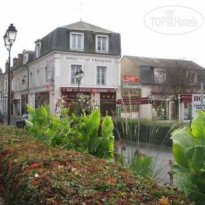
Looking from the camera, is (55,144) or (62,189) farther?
(55,144)

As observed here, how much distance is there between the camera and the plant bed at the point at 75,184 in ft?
7.25

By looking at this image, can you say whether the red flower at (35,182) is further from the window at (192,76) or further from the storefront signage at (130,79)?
the window at (192,76)

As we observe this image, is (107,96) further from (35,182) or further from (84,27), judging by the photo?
(35,182)

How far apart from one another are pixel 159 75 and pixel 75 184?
3624 cm

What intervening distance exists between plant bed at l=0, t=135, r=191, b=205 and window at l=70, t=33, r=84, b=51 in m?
28.1

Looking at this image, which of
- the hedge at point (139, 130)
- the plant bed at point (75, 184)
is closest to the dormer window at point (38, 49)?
the hedge at point (139, 130)

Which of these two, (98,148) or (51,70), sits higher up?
(51,70)

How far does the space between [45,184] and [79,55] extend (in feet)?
97.2

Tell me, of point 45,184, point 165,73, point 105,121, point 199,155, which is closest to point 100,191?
point 45,184

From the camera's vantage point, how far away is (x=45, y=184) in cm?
265

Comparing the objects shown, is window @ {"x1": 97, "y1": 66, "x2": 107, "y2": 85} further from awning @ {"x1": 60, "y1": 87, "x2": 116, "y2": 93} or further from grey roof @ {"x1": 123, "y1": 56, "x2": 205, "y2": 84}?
grey roof @ {"x1": 123, "y1": 56, "x2": 205, "y2": 84}

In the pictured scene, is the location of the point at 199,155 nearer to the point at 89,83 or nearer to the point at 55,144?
the point at 55,144

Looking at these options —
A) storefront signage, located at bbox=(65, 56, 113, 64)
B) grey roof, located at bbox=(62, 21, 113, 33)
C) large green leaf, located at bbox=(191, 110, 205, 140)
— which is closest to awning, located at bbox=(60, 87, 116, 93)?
storefront signage, located at bbox=(65, 56, 113, 64)

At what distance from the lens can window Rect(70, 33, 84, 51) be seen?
31.4 meters
